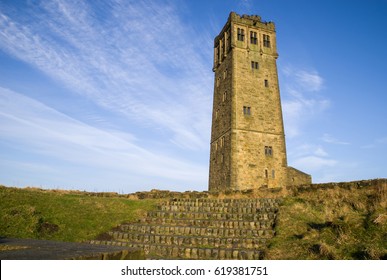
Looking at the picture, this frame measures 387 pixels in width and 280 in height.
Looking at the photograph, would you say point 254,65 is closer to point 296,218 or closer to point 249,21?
point 249,21

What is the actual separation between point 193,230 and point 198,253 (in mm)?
2114

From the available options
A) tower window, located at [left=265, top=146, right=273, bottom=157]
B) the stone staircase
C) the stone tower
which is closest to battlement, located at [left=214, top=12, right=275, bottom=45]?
the stone tower

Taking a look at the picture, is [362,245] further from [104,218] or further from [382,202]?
[104,218]

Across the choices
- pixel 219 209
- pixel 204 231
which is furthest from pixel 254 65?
pixel 204 231

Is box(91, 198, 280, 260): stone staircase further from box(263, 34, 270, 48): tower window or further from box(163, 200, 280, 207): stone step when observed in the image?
box(263, 34, 270, 48): tower window

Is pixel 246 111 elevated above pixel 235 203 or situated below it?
above

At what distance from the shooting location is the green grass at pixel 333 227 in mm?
7000

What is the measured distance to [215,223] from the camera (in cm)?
1073

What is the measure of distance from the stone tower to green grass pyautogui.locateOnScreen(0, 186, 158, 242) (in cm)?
1544

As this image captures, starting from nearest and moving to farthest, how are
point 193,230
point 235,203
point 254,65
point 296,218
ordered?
1. point 296,218
2. point 193,230
3. point 235,203
4. point 254,65

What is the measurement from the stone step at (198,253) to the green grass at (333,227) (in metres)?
0.53

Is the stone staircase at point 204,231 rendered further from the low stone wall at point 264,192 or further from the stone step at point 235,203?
the low stone wall at point 264,192

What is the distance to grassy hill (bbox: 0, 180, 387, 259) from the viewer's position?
24.2ft

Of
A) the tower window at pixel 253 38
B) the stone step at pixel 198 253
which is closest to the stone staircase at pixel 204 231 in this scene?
the stone step at pixel 198 253
